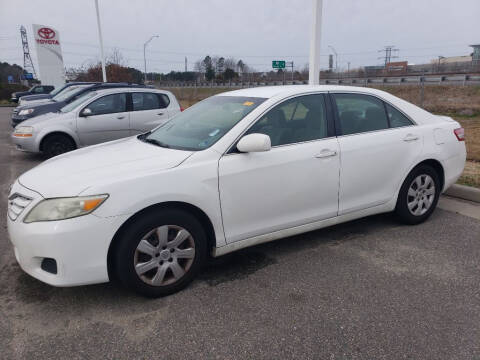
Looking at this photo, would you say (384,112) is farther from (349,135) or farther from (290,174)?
(290,174)

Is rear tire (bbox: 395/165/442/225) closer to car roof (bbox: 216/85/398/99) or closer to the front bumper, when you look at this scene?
car roof (bbox: 216/85/398/99)

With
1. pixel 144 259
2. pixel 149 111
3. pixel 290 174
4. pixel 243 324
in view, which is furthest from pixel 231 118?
pixel 149 111

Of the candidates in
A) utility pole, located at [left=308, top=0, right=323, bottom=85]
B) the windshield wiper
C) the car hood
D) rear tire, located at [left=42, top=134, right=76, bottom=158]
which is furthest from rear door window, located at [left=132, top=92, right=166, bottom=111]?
the car hood

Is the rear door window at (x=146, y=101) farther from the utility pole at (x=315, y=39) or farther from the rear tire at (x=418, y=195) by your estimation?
the rear tire at (x=418, y=195)

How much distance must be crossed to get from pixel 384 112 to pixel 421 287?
6.28 feet

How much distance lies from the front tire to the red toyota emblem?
34918 mm

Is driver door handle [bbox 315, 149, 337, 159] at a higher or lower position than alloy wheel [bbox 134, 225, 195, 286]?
higher

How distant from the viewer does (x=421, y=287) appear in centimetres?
317

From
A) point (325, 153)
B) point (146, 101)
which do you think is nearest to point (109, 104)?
point (146, 101)

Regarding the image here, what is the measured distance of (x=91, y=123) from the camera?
28.3ft

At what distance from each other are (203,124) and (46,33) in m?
34.4

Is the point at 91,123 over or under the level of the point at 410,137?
under

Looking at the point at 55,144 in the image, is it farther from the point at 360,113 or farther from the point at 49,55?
the point at 49,55

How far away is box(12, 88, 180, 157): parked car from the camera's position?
8484 millimetres
